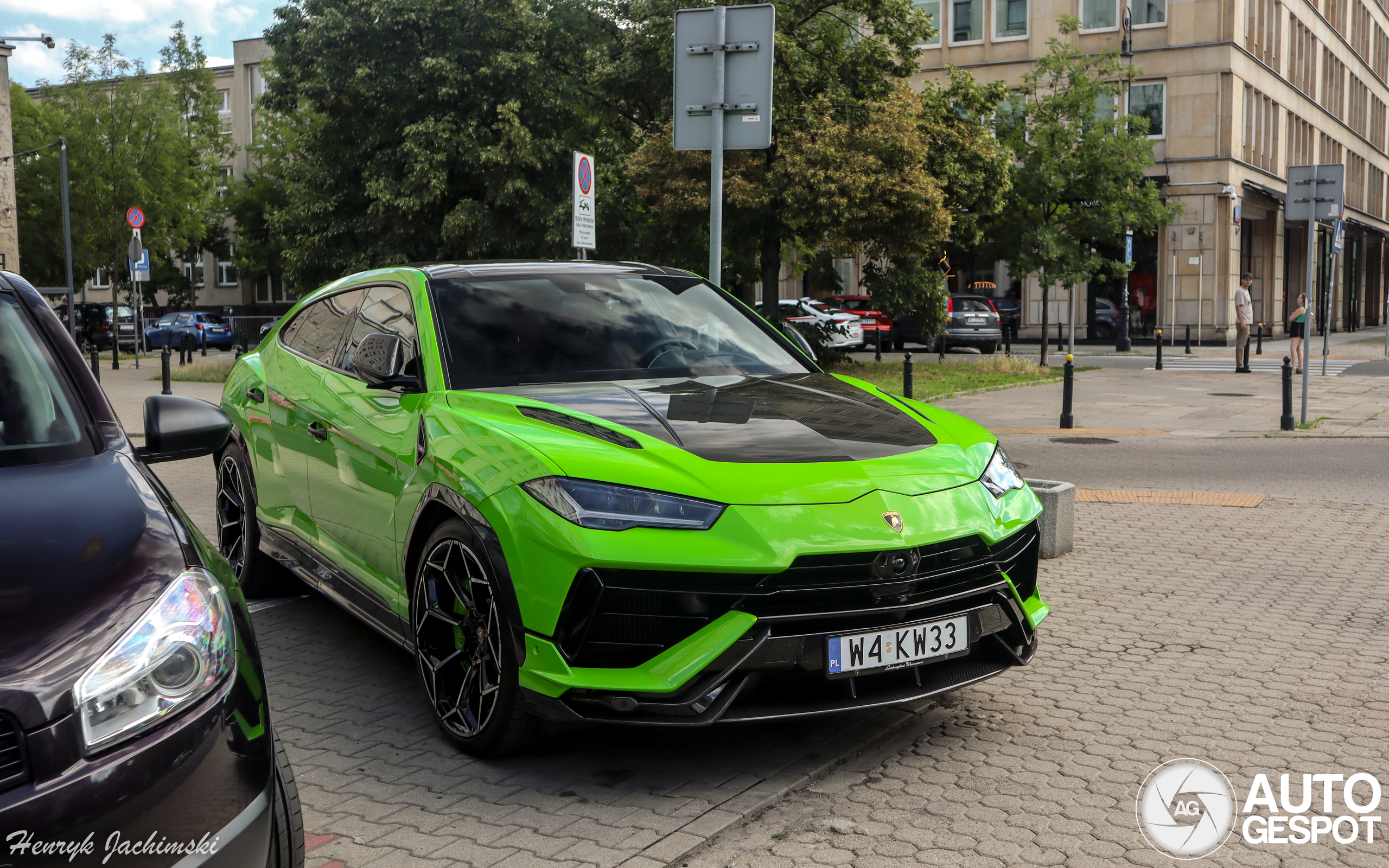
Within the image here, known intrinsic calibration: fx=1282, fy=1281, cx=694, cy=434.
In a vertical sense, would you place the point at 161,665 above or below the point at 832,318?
below

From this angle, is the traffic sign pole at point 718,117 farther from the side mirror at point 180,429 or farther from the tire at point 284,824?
the tire at point 284,824

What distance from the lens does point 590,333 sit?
4.97 metres

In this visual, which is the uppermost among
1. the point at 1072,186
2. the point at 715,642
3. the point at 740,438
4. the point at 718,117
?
the point at 1072,186

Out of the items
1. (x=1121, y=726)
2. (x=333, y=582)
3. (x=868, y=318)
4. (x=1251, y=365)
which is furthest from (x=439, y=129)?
(x=1121, y=726)

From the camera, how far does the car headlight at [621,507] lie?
3596 mm

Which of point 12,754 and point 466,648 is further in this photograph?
point 466,648

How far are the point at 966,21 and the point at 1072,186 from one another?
21.5 meters

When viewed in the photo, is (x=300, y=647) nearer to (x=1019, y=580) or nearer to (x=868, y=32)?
(x=1019, y=580)

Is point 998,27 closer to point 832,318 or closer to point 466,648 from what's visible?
point 832,318

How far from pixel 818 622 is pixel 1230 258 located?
1652 inches

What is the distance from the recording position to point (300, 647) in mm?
5617

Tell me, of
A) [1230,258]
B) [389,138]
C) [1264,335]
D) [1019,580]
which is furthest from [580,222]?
[1264,335]

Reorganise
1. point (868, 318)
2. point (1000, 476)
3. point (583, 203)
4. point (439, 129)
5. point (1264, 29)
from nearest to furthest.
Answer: point (1000, 476) → point (583, 203) → point (439, 129) → point (868, 318) → point (1264, 29)

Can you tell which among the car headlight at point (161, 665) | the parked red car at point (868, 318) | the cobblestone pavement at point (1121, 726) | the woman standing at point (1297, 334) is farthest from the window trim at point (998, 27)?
the car headlight at point (161, 665)
